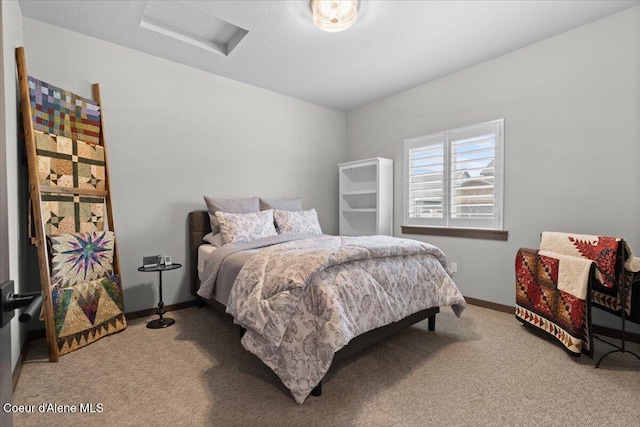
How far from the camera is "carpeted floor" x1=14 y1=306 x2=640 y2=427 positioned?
159 centimetres

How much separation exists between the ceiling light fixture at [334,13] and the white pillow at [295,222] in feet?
6.18

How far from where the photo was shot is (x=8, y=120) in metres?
1.98

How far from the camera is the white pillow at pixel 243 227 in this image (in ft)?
9.87

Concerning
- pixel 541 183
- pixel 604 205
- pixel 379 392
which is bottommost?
pixel 379 392

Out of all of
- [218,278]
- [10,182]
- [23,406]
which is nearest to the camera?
[23,406]

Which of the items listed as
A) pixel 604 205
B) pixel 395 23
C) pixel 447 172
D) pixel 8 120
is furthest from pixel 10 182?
pixel 604 205

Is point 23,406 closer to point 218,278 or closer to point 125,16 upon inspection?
point 218,278

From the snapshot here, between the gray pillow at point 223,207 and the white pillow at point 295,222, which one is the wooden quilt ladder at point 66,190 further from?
the white pillow at point 295,222

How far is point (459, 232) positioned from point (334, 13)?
2.53 metres

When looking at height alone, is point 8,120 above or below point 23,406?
above

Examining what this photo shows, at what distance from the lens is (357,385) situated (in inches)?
73.0

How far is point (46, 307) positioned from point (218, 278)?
3.70 feet

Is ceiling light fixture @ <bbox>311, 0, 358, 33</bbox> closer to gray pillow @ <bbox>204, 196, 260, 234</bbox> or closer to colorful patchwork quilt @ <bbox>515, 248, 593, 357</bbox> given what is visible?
gray pillow @ <bbox>204, 196, 260, 234</bbox>

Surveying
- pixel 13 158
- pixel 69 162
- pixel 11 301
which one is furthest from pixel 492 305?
pixel 13 158
